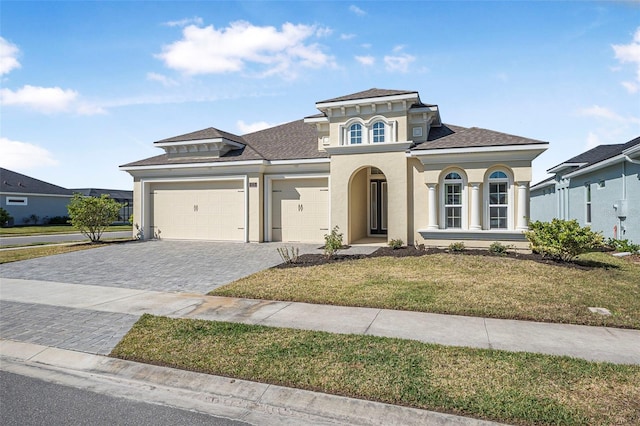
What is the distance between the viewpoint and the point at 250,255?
1345 cm

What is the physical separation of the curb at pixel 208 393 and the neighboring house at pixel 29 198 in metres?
39.3

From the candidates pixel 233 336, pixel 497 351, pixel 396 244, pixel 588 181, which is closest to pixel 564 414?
pixel 497 351

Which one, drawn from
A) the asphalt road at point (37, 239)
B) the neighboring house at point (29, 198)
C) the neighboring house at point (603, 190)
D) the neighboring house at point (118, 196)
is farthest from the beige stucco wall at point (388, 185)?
the neighboring house at point (118, 196)

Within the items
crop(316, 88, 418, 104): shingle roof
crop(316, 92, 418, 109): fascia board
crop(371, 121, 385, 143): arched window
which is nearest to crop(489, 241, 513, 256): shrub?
crop(371, 121, 385, 143): arched window

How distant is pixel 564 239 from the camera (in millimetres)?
10102

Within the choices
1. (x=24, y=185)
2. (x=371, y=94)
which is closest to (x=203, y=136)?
(x=371, y=94)

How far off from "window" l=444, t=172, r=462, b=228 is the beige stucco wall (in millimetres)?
1504

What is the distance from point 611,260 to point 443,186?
560 cm

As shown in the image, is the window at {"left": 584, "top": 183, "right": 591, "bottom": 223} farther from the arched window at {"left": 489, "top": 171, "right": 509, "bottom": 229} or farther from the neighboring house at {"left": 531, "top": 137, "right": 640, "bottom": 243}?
the arched window at {"left": 489, "top": 171, "right": 509, "bottom": 229}

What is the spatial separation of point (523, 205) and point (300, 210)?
8.84m

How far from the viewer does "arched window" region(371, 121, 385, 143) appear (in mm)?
15062

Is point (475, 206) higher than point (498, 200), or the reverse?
point (498, 200)

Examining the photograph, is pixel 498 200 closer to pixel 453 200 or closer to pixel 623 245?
pixel 453 200

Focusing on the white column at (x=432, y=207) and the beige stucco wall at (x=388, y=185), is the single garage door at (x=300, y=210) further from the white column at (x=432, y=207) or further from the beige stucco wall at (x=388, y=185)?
the white column at (x=432, y=207)
